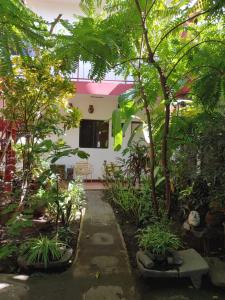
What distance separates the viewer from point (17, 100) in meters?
5.69

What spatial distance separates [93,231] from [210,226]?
86.0 inches

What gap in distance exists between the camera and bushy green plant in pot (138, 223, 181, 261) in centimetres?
419

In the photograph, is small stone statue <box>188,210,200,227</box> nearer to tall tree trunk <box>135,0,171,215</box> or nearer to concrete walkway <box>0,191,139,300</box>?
tall tree trunk <box>135,0,171,215</box>

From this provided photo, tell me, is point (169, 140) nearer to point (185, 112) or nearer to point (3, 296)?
point (185, 112)

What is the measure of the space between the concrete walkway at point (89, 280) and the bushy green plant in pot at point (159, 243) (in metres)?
0.43

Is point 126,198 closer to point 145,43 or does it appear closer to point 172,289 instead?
point 172,289

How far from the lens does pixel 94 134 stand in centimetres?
1252

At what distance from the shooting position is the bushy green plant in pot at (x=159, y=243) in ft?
13.8

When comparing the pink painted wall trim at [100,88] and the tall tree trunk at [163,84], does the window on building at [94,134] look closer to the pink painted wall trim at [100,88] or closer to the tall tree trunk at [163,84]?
the pink painted wall trim at [100,88]

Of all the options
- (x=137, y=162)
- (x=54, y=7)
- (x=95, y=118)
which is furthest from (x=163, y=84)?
(x=54, y=7)

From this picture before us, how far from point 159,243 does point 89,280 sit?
102 cm

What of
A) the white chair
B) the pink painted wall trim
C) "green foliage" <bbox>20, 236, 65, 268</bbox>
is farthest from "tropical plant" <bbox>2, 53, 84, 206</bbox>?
the white chair

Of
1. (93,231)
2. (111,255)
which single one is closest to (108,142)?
(93,231)

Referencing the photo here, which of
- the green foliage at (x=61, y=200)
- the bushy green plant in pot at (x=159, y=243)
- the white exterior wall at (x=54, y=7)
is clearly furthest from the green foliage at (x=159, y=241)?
the white exterior wall at (x=54, y=7)
